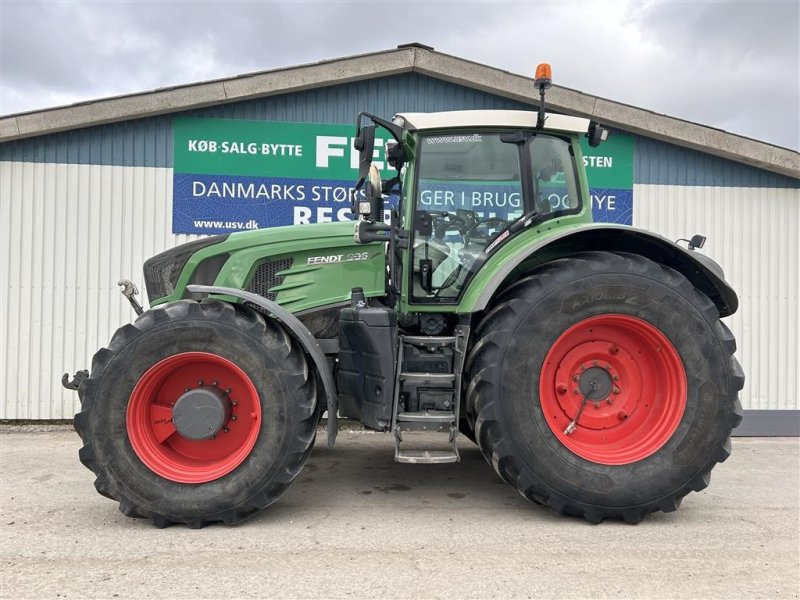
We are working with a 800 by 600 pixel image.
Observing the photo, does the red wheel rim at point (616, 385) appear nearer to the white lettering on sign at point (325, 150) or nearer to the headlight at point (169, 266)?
the headlight at point (169, 266)

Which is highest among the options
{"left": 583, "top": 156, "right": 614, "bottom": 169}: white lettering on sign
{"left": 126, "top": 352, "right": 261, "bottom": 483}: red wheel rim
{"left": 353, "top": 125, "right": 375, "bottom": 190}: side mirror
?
{"left": 583, "top": 156, "right": 614, "bottom": 169}: white lettering on sign

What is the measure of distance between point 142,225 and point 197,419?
4.00 meters

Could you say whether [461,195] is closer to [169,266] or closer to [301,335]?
[301,335]

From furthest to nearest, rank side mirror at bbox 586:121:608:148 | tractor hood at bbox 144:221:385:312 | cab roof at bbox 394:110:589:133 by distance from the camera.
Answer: tractor hood at bbox 144:221:385:312 → side mirror at bbox 586:121:608:148 → cab roof at bbox 394:110:589:133

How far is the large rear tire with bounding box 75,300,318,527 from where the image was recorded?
11.3 ft

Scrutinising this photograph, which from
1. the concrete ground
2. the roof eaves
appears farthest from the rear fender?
the roof eaves

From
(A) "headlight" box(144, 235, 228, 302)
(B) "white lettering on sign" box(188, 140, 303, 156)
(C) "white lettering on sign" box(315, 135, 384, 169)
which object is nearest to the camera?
(A) "headlight" box(144, 235, 228, 302)

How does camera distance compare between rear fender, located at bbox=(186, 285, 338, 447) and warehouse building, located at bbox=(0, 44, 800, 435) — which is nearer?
rear fender, located at bbox=(186, 285, 338, 447)

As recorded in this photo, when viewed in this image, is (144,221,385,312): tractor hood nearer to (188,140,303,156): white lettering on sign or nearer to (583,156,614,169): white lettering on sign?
(188,140,303,156): white lettering on sign

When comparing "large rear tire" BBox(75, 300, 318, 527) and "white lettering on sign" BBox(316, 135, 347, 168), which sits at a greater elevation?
"white lettering on sign" BBox(316, 135, 347, 168)

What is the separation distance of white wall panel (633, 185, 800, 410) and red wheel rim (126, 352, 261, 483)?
5.48m

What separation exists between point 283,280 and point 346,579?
7.13ft

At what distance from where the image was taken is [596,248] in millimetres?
3967

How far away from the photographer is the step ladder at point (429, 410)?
366cm
